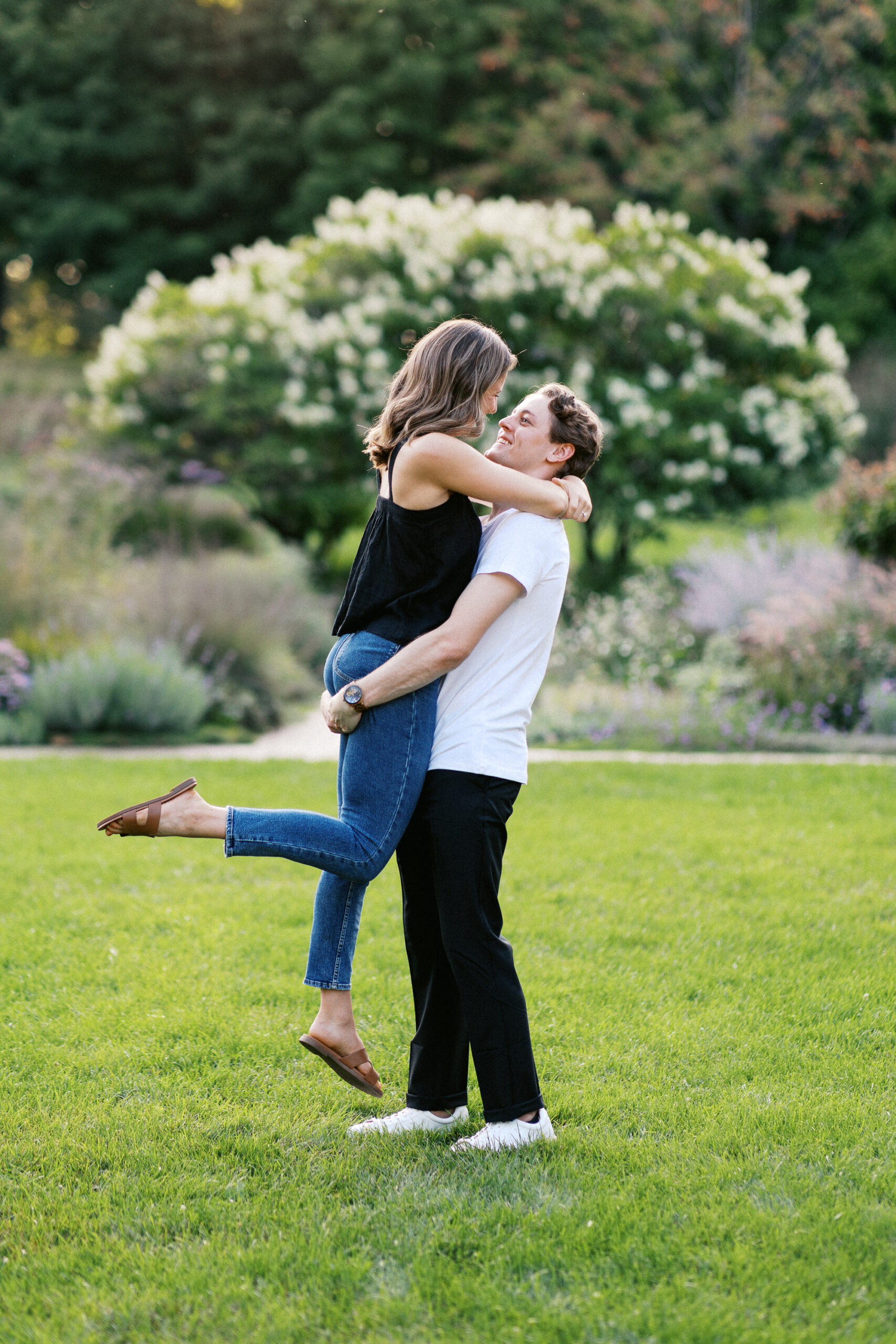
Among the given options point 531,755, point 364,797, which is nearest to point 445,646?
point 364,797

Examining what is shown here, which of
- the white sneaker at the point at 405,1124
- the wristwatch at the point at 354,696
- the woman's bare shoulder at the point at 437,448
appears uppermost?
the woman's bare shoulder at the point at 437,448

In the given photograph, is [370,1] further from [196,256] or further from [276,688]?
[276,688]

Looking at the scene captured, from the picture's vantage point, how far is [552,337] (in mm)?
11875

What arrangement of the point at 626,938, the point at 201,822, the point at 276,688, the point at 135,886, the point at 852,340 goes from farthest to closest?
the point at 852,340 < the point at 276,688 < the point at 135,886 < the point at 626,938 < the point at 201,822

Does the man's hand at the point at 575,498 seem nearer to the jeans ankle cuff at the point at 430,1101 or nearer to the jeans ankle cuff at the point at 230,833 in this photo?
the jeans ankle cuff at the point at 230,833

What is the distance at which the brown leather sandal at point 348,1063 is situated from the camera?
113 inches

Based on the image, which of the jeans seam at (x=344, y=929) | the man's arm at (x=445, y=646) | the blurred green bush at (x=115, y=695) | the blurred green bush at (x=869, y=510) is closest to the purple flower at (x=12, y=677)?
the blurred green bush at (x=115, y=695)

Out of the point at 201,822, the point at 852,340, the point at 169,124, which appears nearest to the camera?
the point at 201,822

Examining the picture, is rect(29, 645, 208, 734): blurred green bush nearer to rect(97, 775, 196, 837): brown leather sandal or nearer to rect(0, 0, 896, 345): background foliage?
rect(97, 775, 196, 837): brown leather sandal

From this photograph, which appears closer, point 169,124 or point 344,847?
point 344,847

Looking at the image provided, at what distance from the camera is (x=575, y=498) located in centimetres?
290

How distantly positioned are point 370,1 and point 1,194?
7912 millimetres

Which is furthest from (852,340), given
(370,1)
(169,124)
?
(169,124)

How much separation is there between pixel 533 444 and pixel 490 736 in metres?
0.72
